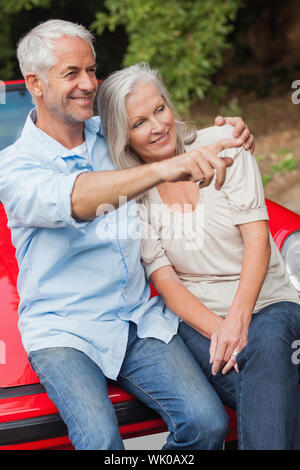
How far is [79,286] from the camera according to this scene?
2.10 meters

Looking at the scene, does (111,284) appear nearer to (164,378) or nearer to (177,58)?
(164,378)

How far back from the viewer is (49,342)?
2037mm

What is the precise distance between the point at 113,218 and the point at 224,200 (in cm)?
41

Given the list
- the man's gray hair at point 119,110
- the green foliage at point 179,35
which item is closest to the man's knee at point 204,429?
the man's gray hair at point 119,110

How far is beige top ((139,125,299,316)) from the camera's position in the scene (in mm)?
2270

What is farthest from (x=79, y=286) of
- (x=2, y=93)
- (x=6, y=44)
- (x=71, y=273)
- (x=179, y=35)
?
(x=6, y=44)

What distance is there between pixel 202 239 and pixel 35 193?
26.3 inches

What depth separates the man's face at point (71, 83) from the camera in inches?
81.8

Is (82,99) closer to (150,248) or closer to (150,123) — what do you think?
(150,123)

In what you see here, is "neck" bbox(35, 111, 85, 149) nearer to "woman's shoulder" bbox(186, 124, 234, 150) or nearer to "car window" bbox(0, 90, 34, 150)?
"woman's shoulder" bbox(186, 124, 234, 150)

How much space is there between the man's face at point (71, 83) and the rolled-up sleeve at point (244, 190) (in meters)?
0.54

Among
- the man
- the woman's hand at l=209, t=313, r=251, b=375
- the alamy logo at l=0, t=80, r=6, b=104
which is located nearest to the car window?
the alamy logo at l=0, t=80, r=6, b=104

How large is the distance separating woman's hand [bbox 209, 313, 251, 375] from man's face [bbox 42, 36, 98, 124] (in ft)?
2.68

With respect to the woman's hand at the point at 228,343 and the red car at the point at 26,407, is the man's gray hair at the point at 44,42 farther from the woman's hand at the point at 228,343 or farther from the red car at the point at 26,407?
the woman's hand at the point at 228,343
